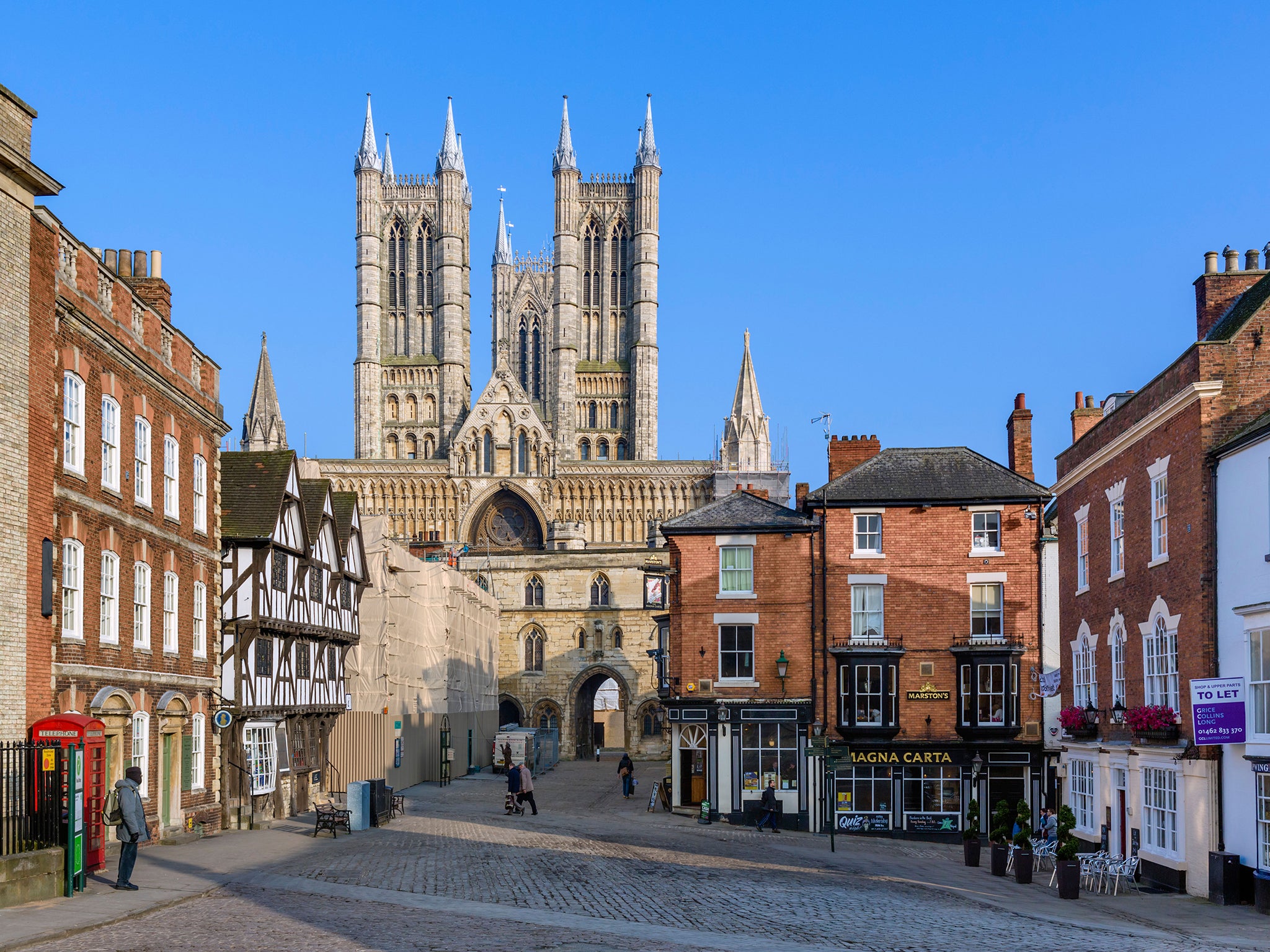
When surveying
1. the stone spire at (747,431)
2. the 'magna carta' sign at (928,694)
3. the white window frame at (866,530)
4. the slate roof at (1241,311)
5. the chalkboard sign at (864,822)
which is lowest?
the chalkboard sign at (864,822)

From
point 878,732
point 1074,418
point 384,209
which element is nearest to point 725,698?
point 878,732

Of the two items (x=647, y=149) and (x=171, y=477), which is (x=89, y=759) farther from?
(x=647, y=149)

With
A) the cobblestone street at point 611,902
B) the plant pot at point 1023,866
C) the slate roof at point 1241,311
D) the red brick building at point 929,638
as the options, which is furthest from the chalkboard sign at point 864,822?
the slate roof at point 1241,311

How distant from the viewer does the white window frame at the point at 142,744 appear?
2359cm

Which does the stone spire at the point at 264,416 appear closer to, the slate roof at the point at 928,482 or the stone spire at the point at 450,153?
the stone spire at the point at 450,153

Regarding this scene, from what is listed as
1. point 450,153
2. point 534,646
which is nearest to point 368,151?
A: point 450,153

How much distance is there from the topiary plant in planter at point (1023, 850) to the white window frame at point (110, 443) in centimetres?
1636

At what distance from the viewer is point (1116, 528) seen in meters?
25.4

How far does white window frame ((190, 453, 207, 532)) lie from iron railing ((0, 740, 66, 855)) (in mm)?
10675

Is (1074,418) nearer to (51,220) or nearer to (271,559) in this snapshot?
(271,559)

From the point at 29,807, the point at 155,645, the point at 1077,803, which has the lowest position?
the point at 1077,803

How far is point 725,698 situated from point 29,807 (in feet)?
68.4

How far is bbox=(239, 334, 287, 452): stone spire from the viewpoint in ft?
355

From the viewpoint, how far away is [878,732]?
112ft
